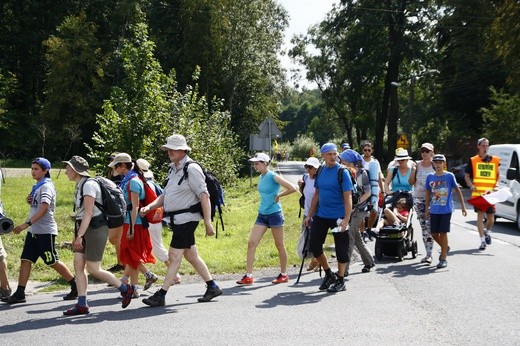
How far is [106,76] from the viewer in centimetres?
5947

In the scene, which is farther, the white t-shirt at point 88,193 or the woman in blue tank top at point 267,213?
the woman in blue tank top at point 267,213

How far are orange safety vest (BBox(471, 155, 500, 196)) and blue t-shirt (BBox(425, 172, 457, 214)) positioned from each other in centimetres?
273

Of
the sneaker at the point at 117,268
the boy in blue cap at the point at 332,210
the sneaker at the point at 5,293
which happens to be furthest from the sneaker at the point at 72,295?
the boy in blue cap at the point at 332,210

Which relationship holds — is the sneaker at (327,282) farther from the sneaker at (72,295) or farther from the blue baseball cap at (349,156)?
the sneaker at (72,295)

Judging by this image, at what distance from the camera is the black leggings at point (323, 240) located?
9.18m

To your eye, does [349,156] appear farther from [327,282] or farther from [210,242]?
[210,242]

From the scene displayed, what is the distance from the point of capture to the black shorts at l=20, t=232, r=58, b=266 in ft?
28.6

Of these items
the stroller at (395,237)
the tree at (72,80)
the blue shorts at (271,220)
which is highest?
the tree at (72,80)

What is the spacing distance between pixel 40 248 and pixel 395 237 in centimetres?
577

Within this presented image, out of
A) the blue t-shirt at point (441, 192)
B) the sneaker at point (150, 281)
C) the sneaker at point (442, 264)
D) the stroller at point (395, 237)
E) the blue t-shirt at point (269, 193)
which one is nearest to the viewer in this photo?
the sneaker at point (150, 281)

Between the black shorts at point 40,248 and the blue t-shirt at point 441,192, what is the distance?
5.90 meters

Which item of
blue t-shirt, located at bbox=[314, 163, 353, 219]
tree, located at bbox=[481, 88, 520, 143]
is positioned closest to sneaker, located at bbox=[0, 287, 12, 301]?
blue t-shirt, located at bbox=[314, 163, 353, 219]

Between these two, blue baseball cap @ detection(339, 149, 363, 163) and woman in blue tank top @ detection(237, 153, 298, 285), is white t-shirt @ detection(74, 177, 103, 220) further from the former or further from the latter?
blue baseball cap @ detection(339, 149, 363, 163)

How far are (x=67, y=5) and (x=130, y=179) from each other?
6011cm
